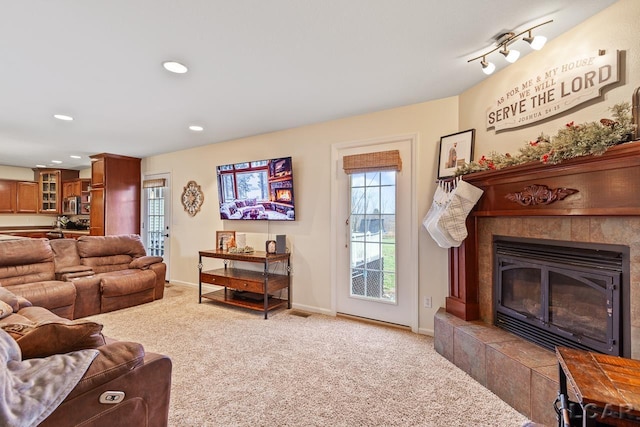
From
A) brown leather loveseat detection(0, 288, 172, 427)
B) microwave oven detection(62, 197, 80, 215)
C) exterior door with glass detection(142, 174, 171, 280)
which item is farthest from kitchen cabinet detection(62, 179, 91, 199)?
brown leather loveseat detection(0, 288, 172, 427)

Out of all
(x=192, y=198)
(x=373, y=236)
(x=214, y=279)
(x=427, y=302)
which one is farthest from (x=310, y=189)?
(x=192, y=198)

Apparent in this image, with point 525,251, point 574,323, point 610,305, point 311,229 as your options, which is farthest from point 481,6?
point 311,229

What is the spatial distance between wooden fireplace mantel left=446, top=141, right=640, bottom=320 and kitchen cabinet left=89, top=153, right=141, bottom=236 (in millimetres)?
5420

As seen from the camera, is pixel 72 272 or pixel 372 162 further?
pixel 72 272

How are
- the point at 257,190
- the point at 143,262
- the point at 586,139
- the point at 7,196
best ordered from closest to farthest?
the point at 586,139 → the point at 257,190 → the point at 143,262 → the point at 7,196

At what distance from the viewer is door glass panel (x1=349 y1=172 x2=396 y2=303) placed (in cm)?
329

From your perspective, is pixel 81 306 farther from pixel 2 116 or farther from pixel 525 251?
pixel 525 251

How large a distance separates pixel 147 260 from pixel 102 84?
2537mm

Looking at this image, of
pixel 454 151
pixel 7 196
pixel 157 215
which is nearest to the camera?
pixel 454 151

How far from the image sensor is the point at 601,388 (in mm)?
1051

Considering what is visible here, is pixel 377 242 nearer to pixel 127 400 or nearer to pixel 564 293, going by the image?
pixel 564 293

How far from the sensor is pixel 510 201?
2162mm

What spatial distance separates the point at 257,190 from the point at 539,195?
3.13 metres

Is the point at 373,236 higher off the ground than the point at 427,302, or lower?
higher
